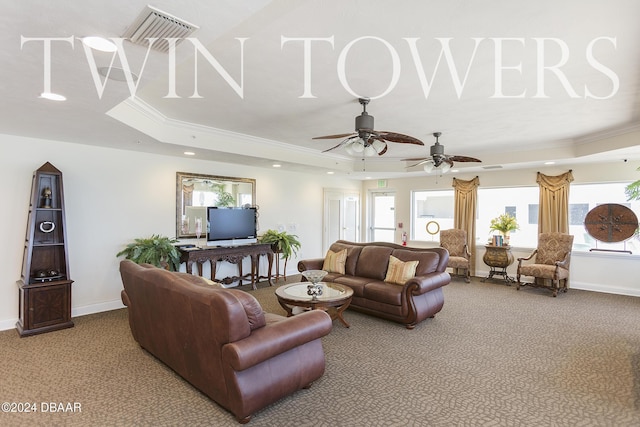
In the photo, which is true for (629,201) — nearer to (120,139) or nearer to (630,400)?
(630,400)

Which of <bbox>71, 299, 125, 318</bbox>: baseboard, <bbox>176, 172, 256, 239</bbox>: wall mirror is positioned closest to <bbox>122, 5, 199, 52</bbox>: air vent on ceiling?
<bbox>176, 172, 256, 239</bbox>: wall mirror

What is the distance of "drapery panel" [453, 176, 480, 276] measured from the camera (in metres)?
7.43

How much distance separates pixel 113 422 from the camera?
89.0 inches

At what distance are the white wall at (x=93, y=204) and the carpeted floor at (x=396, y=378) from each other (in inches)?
20.8

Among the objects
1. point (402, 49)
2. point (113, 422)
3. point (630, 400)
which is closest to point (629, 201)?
point (630, 400)

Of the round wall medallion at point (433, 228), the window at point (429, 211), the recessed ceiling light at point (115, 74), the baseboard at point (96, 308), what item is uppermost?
the recessed ceiling light at point (115, 74)

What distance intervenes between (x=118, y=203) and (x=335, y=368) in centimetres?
395

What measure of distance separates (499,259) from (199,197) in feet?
19.5

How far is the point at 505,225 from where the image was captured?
6.83 m

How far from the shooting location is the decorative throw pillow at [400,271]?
442 centimetres

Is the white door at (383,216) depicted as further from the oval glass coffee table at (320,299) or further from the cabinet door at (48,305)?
the cabinet door at (48,305)

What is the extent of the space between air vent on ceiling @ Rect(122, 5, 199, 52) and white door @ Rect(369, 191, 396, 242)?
7740mm

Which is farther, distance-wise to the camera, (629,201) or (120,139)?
(629,201)

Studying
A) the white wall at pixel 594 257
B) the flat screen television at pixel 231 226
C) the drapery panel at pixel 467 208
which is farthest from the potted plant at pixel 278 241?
the white wall at pixel 594 257
